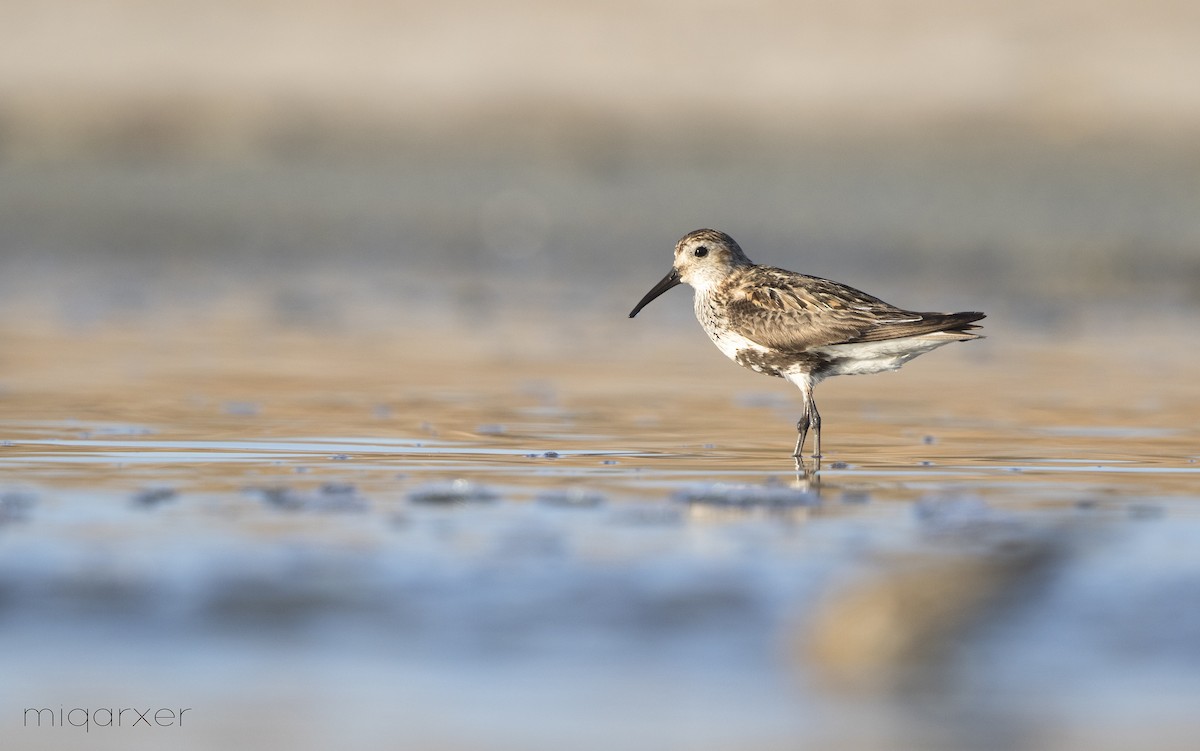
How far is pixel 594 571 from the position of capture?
21.4 ft

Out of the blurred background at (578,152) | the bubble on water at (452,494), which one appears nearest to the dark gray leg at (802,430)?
the bubble on water at (452,494)

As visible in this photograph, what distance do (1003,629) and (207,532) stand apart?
9.72ft

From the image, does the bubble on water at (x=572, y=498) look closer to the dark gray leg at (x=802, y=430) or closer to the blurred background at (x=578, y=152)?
the dark gray leg at (x=802, y=430)

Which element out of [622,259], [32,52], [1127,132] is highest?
[32,52]

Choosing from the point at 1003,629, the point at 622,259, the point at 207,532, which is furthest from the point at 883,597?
the point at 622,259

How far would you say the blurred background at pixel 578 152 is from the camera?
64.9 feet

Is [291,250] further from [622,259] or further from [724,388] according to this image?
[724,388]

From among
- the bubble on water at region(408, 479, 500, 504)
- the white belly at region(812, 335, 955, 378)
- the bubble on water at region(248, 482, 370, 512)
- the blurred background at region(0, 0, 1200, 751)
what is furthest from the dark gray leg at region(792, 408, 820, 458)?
the bubble on water at region(248, 482, 370, 512)

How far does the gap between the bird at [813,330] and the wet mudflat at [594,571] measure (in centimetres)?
40

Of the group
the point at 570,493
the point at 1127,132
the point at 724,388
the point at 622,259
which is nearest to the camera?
the point at 570,493

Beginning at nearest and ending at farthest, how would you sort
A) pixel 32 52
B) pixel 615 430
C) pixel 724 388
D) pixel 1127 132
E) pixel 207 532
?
pixel 207 532 → pixel 615 430 → pixel 724 388 → pixel 1127 132 → pixel 32 52

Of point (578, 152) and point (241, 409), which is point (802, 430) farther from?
point (578, 152)

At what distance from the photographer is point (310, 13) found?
30266 mm

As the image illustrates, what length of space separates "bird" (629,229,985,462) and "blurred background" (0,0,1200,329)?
241 inches
